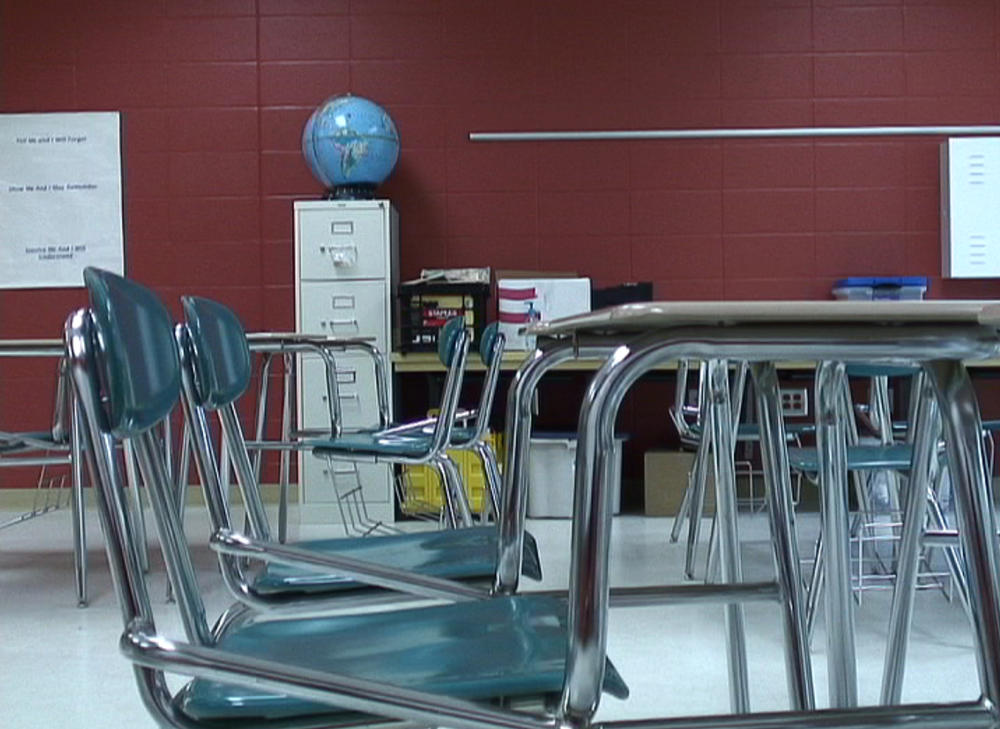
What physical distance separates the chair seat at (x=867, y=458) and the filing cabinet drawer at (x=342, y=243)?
227cm

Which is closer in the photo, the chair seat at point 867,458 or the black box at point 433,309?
the chair seat at point 867,458

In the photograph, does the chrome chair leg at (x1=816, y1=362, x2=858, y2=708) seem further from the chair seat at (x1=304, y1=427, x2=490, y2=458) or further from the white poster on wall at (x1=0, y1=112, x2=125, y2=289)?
the white poster on wall at (x1=0, y1=112, x2=125, y2=289)

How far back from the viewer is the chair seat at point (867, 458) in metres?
2.58

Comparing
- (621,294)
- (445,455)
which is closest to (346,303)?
(621,294)

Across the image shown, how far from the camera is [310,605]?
135cm

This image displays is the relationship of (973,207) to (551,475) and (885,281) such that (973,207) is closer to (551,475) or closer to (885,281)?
(885,281)

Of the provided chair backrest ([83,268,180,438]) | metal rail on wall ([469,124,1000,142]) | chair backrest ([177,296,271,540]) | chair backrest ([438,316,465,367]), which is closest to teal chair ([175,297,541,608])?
chair backrest ([177,296,271,540])

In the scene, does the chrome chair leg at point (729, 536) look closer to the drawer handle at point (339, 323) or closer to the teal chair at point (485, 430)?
the teal chair at point (485, 430)

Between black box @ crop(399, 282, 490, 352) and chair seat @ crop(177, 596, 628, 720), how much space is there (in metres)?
3.38

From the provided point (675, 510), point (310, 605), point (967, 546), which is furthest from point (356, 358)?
point (967, 546)

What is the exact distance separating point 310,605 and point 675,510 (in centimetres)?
347

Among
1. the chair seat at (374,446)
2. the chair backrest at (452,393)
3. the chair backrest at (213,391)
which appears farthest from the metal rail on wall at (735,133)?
the chair backrest at (213,391)

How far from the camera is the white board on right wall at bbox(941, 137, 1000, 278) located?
5125 millimetres

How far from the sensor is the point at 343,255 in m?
4.67
